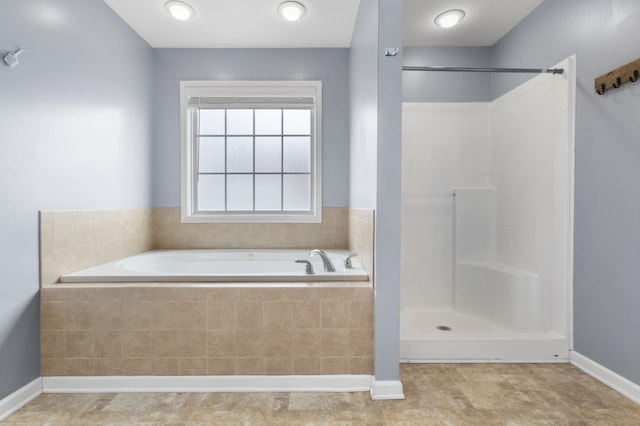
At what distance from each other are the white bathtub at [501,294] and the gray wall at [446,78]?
54.6 inches

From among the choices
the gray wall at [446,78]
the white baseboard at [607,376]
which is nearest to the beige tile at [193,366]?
the white baseboard at [607,376]

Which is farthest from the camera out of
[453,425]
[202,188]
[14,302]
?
[202,188]

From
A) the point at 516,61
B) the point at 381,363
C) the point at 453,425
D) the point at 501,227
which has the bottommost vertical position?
the point at 453,425

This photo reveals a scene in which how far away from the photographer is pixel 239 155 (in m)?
3.27

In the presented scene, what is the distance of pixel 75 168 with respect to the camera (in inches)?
83.9

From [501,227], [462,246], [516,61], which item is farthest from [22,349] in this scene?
[516,61]

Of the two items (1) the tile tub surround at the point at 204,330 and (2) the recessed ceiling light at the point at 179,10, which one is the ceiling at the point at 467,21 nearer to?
(2) the recessed ceiling light at the point at 179,10

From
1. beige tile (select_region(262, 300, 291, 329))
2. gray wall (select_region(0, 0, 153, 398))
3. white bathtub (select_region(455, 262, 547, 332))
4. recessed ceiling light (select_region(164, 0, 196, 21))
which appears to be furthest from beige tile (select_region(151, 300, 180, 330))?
white bathtub (select_region(455, 262, 547, 332))

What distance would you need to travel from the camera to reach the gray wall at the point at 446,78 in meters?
2.92

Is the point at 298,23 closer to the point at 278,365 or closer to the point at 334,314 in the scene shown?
the point at 334,314

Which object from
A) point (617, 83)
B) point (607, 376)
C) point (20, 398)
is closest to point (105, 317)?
point (20, 398)

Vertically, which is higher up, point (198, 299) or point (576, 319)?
point (198, 299)

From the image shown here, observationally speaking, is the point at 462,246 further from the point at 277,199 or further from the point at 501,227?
the point at 277,199

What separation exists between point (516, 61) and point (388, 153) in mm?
1692
